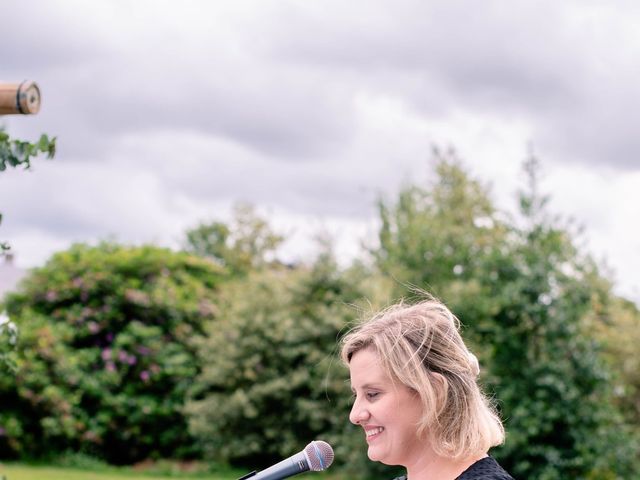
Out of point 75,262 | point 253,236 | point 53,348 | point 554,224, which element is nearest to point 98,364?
point 53,348

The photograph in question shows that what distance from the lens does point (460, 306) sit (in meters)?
10.7

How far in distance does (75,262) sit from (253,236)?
15.8 meters

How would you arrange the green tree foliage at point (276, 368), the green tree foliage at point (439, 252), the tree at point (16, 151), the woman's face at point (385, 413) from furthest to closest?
the green tree foliage at point (276, 368) < the green tree foliage at point (439, 252) < the tree at point (16, 151) < the woman's face at point (385, 413)

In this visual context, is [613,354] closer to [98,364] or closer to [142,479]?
[142,479]

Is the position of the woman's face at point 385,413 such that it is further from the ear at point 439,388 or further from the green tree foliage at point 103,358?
the green tree foliage at point 103,358

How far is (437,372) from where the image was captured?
8.00 ft

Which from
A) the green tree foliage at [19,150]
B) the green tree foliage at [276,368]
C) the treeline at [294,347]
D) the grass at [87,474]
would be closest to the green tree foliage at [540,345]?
the treeline at [294,347]

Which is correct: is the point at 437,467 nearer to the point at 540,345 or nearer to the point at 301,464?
the point at 301,464

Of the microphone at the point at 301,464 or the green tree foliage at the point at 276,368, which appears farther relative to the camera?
the green tree foliage at the point at 276,368

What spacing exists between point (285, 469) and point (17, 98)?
1.37 m

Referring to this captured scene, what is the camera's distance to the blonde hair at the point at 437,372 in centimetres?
239

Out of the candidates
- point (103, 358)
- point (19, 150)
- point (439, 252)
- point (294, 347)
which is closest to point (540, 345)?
point (439, 252)

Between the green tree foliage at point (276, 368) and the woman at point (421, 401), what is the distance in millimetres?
10061

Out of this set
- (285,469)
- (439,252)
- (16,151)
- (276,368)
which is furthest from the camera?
(276,368)
